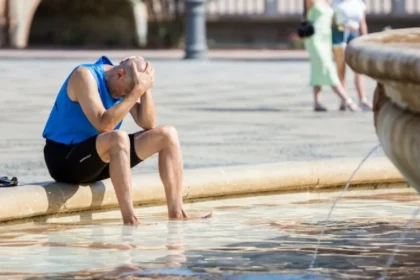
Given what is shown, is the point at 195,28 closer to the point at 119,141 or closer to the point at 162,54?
the point at 162,54

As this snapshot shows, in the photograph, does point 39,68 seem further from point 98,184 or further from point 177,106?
point 98,184

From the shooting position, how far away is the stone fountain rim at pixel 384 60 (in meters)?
4.27

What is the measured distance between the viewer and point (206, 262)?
5832 mm

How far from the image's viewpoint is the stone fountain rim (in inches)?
168

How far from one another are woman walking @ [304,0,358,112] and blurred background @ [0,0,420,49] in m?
18.8

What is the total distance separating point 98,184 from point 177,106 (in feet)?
23.4

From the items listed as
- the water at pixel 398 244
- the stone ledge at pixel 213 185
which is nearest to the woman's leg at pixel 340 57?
the stone ledge at pixel 213 185

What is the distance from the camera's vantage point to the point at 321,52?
550 inches

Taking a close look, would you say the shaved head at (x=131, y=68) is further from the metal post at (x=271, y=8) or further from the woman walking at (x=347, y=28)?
the metal post at (x=271, y=8)

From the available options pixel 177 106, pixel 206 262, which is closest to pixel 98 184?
pixel 206 262

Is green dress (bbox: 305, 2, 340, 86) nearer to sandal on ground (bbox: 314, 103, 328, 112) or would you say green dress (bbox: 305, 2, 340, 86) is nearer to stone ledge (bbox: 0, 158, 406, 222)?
sandal on ground (bbox: 314, 103, 328, 112)

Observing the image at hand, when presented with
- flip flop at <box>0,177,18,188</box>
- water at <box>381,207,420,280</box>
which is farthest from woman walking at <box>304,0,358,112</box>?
flip flop at <box>0,177,18,188</box>

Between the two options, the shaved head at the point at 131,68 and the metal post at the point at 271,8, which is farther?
the metal post at the point at 271,8

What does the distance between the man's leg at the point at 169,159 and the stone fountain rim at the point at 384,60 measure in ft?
7.37
